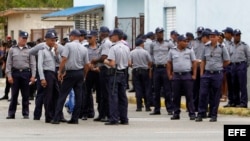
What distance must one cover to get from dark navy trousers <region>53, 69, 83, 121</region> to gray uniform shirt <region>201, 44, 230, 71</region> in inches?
119

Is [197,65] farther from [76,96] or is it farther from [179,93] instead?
[76,96]

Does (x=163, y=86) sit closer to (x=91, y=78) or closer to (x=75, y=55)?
(x=91, y=78)

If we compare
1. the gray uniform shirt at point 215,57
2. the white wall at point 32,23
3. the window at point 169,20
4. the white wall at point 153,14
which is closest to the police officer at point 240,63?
the gray uniform shirt at point 215,57

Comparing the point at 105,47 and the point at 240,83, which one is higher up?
the point at 105,47

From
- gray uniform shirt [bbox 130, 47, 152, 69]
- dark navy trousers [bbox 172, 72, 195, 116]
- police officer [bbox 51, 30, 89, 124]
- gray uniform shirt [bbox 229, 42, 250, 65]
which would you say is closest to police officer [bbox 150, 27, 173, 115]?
gray uniform shirt [bbox 130, 47, 152, 69]

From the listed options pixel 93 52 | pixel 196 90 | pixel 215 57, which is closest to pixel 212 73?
pixel 215 57

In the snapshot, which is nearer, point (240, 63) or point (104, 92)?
point (104, 92)

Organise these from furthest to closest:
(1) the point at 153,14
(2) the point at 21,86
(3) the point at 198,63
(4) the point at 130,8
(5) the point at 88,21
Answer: (5) the point at 88,21 < (4) the point at 130,8 < (1) the point at 153,14 < (3) the point at 198,63 < (2) the point at 21,86

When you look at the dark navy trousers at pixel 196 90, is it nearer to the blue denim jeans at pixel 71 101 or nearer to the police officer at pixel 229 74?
the police officer at pixel 229 74

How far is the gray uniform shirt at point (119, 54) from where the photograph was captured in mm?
19250

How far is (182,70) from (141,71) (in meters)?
3.54

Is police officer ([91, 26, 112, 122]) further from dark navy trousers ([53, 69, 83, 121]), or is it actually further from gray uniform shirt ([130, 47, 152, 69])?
gray uniform shirt ([130, 47, 152, 69])

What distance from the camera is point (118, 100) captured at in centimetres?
1955

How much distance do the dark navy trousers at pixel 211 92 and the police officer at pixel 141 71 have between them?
3.45 meters
